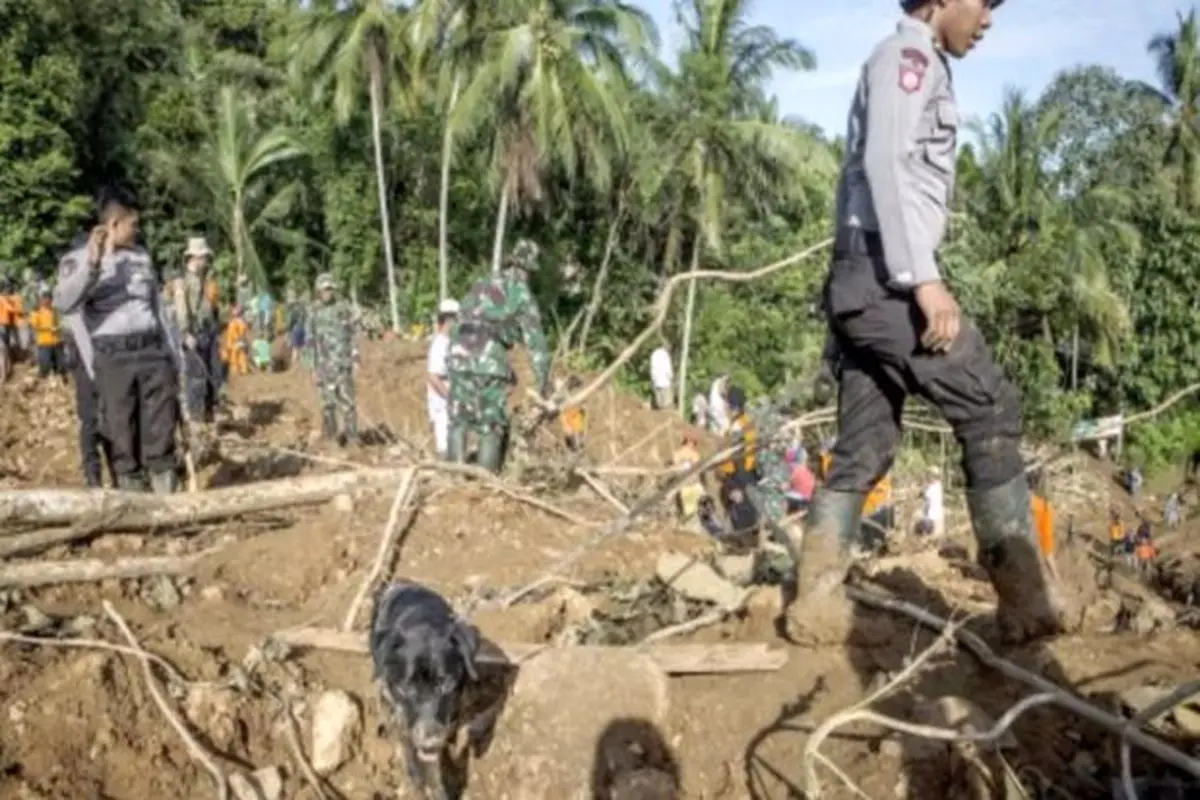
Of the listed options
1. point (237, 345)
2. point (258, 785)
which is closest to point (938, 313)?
point (258, 785)

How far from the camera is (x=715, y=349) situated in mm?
27797

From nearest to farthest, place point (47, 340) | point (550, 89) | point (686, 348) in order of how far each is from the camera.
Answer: point (47, 340)
point (550, 89)
point (686, 348)

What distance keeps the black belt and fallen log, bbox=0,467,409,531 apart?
84 centimetres

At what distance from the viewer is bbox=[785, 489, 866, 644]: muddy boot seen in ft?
11.2

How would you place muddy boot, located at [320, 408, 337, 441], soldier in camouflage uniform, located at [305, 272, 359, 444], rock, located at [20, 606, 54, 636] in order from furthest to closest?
muddy boot, located at [320, 408, 337, 441], soldier in camouflage uniform, located at [305, 272, 359, 444], rock, located at [20, 606, 54, 636]

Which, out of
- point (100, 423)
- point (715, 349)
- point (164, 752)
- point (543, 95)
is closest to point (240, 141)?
point (543, 95)

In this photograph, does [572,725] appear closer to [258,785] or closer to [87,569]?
[258,785]

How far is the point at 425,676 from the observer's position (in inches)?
121

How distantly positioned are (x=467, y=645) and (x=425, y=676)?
14cm

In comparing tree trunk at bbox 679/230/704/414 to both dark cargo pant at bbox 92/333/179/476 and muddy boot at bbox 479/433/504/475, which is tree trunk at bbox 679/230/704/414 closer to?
muddy boot at bbox 479/433/504/475

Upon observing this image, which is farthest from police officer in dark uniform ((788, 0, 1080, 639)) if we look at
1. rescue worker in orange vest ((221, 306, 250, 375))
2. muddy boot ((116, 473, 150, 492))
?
rescue worker in orange vest ((221, 306, 250, 375))

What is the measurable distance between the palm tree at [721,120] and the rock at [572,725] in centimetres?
2187

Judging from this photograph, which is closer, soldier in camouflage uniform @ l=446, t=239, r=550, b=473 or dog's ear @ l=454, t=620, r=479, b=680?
dog's ear @ l=454, t=620, r=479, b=680

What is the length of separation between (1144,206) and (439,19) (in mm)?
17793
